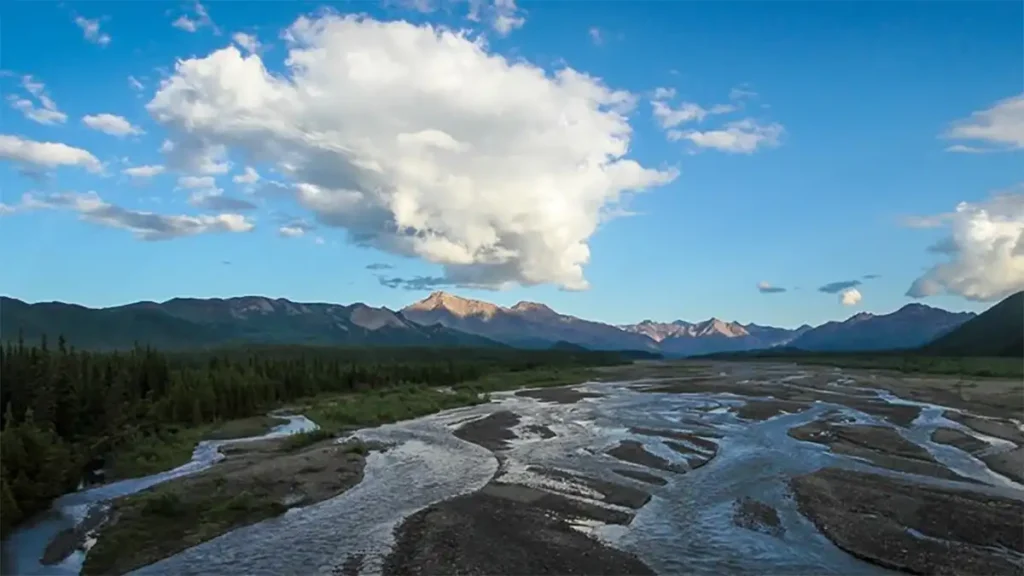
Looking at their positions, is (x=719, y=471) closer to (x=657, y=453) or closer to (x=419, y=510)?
(x=657, y=453)

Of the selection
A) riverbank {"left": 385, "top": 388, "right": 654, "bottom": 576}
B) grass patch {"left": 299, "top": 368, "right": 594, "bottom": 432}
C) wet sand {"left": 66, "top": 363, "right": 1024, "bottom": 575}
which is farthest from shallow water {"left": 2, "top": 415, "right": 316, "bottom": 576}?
grass patch {"left": 299, "top": 368, "right": 594, "bottom": 432}

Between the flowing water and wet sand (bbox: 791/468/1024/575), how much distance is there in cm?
78

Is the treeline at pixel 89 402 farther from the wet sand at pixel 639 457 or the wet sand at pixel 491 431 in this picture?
the wet sand at pixel 639 457

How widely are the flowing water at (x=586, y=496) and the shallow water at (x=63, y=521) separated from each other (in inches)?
3.7

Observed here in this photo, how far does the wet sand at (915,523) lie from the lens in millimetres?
17891

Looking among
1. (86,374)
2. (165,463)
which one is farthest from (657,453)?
(86,374)

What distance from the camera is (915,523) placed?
21.1m

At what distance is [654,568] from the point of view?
17.6 meters

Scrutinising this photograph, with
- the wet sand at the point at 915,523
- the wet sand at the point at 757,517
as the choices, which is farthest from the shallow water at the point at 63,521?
the wet sand at the point at 915,523

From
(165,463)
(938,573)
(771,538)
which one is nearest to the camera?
(938,573)

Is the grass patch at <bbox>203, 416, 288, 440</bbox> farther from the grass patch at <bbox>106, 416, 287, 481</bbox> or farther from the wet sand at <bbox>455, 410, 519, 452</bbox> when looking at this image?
the wet sand at <bbox>455, 410, 519, 452</bbox>

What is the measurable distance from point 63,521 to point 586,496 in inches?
650

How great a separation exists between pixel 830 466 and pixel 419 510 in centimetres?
1755

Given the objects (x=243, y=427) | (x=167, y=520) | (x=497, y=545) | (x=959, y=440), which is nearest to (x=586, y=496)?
(x=497, y=545)
